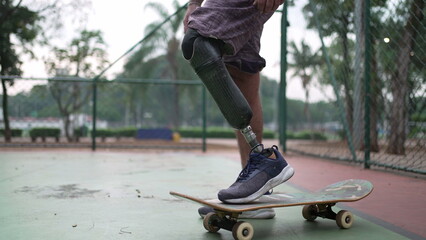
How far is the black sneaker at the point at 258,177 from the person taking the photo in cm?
149

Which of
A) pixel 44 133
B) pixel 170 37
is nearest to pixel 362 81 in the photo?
pixel 44 133

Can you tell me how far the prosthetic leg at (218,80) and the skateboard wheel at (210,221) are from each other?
1.11ft

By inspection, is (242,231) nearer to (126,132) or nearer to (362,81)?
(362,81)

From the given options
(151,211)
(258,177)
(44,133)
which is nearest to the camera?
(258,177)

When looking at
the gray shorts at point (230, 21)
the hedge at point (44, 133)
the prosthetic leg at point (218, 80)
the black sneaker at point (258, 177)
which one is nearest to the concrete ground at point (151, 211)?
the black sneaker at point (258, 177)

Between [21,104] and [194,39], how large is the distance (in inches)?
318

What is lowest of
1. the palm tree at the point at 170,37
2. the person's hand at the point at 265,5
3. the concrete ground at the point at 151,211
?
the concrete ground at the point at 151,211

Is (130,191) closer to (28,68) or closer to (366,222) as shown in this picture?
(366,222)

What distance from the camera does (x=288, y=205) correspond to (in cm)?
150

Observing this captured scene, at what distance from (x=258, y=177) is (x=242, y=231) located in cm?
21

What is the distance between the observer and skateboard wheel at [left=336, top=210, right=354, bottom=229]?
5.28 ft

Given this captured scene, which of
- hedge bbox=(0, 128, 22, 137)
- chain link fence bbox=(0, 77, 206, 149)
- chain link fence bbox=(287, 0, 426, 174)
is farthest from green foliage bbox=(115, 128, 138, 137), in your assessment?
chain link fence bbox=(287, 0, 426, 174)

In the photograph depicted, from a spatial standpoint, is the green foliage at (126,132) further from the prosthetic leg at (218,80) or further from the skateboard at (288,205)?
the prosthetic leg at (218,80)

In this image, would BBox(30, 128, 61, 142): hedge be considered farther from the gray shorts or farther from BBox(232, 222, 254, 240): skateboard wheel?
BBox(232, 222, 254, 240): skateboard wheel
